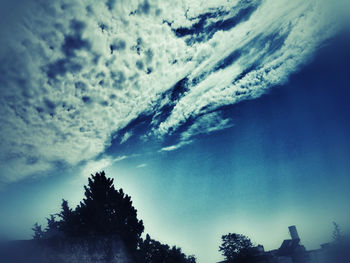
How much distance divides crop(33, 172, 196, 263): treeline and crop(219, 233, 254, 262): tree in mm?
8287

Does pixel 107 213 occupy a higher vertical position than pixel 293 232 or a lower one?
higher

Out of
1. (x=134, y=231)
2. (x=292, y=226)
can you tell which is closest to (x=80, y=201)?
(x=134, y=231)

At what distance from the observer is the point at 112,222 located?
64.3 ft

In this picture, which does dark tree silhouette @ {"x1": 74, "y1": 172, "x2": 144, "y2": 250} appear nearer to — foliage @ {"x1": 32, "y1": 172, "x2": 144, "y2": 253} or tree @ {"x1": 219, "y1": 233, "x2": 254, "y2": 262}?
foliage @ {"x1": 32, "y1": 172, "x2": 144, "y2": 253}

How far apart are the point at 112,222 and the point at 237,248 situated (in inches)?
702

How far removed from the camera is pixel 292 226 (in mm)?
39438

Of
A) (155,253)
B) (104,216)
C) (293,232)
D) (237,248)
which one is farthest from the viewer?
(293,232)

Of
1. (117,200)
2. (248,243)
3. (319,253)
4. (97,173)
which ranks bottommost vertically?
(319,253)

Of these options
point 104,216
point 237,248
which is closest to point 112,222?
point 104,216

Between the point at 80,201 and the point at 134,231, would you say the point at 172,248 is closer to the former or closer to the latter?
the point at 134,231

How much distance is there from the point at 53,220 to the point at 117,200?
2305cm

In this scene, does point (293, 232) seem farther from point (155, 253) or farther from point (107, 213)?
point (107, 213)

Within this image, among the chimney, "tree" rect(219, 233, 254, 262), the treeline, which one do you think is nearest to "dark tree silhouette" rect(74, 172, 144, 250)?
the treeline

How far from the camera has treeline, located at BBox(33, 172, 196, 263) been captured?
18.7 metres
